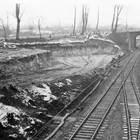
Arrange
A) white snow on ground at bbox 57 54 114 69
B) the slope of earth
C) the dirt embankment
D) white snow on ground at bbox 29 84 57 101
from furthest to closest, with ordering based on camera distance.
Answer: white snow on ground at bbox 57 54 114 69 → the dirt embankment → white snow on ground at bbox 29 84 57 101 → the slope of earth

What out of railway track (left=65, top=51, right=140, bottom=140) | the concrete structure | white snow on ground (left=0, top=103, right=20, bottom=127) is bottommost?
railway track (left=65, top=51, right=140, bottom=140)

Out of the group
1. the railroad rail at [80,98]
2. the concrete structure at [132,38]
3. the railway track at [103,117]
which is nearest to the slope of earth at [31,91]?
the railroad rail at [80,98]

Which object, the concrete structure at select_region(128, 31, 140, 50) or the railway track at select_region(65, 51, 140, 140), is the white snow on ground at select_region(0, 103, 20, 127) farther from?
the concrete structure at select_region(128, 31, 140, 50)

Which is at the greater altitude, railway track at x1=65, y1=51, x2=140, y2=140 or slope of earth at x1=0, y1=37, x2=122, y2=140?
slope of earth at x1=0, y1=37, x2=122, y2=140

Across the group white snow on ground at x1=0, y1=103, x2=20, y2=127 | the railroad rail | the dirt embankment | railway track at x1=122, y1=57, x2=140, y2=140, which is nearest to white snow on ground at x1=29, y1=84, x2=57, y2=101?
the railroad rail

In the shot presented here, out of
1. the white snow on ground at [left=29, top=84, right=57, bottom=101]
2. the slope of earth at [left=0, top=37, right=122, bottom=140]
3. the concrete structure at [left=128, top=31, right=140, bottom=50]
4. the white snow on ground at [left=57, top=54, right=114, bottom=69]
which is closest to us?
the slope of earth at [left=0, top=37, right=122, bottom=140]

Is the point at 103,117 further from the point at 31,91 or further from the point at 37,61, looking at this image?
the point at 37,61

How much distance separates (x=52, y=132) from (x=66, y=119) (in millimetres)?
2494

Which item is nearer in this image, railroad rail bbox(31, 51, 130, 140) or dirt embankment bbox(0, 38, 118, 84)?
railroad rail bbox(31, 51, 130, 140)

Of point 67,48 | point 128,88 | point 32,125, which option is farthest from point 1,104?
point 67,48

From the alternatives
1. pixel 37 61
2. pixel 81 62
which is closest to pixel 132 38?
pixel 81 62

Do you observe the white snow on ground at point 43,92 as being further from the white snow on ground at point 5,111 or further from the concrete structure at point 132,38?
the concrete structure at point 132,38

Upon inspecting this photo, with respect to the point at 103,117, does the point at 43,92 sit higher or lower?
higher

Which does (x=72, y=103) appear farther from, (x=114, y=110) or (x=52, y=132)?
(x=52, y=132)
